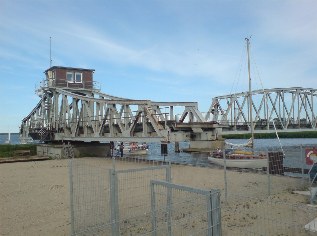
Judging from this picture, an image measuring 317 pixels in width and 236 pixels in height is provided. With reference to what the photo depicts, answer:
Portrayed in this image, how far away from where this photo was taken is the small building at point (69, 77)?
44.9 meters

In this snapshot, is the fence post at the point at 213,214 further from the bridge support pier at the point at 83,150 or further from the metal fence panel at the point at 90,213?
the bridge support pier at the point at 83,150

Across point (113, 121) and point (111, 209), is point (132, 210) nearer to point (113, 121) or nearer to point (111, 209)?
point (111, 209)

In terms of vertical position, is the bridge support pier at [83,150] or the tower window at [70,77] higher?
the tower window at [70,77]

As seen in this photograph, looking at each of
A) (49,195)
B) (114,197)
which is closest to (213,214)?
(114,197)

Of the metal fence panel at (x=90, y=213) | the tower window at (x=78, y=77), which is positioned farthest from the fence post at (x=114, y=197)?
the tower window at (x=78, y=77)

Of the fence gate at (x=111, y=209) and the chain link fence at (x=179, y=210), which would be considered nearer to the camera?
the chain link fence at (x=179, y=210)

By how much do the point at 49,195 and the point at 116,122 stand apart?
656 inches

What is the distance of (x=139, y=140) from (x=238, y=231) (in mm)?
18296

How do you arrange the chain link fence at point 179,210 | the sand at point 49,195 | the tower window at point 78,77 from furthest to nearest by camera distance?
the tower window at point 78,77
the sand at point 49,195
the chain link fence at point 179,210

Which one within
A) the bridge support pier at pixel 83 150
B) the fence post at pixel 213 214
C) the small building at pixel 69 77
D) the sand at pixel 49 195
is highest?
the small building at pixel 69 77

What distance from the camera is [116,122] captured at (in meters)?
31.0

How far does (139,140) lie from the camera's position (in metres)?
26.4

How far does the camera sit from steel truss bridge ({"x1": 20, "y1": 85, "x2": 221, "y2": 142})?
2523 centimetres

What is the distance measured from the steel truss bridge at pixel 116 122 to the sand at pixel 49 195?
17.4 ft
